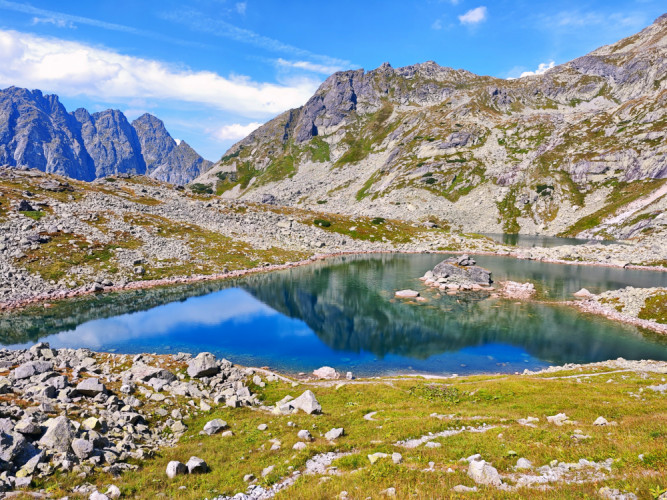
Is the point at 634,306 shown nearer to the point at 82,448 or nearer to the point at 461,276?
the point at 461,276

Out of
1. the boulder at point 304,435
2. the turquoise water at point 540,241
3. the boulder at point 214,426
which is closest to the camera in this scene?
the boulder at point 304,435

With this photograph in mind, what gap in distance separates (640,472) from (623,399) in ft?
58.5

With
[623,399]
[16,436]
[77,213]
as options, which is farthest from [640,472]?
[77,213]

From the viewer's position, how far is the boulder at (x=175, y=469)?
16.2 meters

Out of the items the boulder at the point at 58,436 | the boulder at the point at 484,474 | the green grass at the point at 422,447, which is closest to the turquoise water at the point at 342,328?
the green grass at the point at 422,447

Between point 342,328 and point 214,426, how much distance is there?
36.3m

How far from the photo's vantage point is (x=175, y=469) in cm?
1627

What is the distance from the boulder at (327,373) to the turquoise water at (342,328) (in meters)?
2.26

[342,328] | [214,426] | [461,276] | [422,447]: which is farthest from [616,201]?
[214,426]

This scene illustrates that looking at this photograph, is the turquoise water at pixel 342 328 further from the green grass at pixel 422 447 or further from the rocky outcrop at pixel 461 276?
the green grass at pixel 422 447

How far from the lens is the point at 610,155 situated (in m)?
200

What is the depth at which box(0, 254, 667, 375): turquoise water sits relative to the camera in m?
45.8

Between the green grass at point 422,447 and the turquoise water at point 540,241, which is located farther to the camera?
the turquoise water at point 540,241

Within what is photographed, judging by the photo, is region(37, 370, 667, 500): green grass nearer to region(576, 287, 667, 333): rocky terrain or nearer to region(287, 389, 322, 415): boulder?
region(287, 389, 322, 415): boulder
